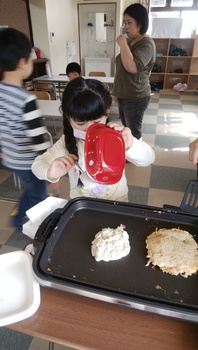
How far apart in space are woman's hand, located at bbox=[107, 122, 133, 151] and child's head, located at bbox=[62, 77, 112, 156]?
111mm

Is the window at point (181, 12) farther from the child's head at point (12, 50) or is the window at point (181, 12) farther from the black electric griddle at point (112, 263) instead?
the black electric griddle at point (112, 263)

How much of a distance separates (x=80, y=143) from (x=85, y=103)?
0.20m

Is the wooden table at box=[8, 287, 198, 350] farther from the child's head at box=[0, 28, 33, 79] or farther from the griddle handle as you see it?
the child's head at box=[0, 28, 33, 79]

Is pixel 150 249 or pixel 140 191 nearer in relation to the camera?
pixel 150 249

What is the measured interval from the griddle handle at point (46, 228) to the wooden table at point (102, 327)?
0.42ft

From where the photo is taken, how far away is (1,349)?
1.04 meters

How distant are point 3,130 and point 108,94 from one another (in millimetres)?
756

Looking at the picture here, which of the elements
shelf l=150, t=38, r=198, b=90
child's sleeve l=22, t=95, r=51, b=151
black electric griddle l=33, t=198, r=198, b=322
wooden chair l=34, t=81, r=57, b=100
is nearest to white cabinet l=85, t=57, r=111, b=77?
shelf l=150, t=38, r=198, b=90

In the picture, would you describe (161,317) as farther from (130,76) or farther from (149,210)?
(130,76)

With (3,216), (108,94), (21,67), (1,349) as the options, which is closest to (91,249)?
(108,94)

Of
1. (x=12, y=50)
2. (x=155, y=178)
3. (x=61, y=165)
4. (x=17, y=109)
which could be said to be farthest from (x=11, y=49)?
(x=155, y=178)

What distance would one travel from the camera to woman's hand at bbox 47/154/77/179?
2.38 ft

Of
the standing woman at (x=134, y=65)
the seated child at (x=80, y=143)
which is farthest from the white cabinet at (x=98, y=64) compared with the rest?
the seated child at (x=80, y=143)

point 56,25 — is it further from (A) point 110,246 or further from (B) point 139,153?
(A) point 110,246
